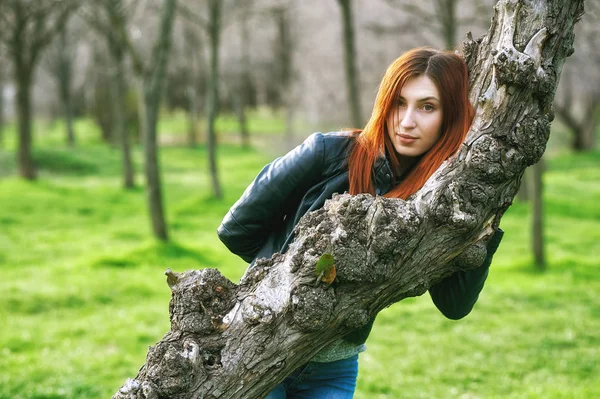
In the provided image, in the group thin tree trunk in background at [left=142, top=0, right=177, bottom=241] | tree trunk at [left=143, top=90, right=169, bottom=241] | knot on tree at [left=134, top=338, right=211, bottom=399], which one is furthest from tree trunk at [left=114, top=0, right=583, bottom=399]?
tree trunk at [left=143, top=90, right=169, bottom=241]

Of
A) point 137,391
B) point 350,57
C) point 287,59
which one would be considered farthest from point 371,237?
point 287,59

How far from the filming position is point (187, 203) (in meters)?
15.7

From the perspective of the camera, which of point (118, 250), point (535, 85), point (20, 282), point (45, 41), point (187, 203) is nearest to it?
point (535, 85)

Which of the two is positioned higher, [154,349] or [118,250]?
[154,349]

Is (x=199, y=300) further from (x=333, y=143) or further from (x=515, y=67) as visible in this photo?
(x=515, y=67)

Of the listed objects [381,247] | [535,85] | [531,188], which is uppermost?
[535,85]

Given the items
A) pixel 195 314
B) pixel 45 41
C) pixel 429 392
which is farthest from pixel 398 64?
pixel 45 41

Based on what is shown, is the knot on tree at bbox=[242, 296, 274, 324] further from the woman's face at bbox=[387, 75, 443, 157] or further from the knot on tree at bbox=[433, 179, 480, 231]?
the woman's face at bbox=[387, 75, 443, 157]

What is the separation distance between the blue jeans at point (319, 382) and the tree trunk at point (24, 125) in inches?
686

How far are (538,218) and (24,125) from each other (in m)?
13.8

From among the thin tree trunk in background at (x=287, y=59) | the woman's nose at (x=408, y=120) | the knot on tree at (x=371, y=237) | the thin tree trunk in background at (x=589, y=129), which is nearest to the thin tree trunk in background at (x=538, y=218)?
the woman's nose at (x=408, y=120)

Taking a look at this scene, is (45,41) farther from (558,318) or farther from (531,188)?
(558,318)

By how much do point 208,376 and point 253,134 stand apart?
36471 millimetres

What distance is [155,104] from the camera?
11.1m
